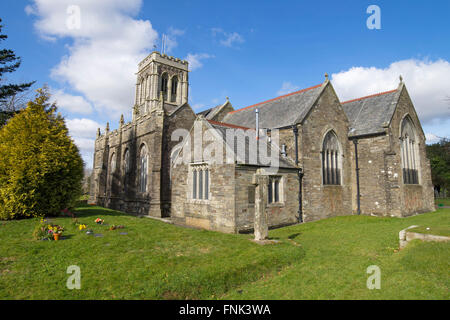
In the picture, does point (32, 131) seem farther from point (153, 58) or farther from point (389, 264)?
point (153, 58)

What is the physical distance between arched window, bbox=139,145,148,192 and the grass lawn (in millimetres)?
12255

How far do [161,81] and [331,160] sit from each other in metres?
29.4

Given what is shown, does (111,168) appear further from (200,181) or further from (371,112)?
(371,112)

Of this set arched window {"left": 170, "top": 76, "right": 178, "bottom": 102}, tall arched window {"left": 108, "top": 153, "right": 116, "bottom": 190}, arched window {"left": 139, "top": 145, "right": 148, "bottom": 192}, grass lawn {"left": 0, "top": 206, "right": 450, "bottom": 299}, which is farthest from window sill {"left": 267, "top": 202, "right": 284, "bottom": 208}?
arched window {"left": 170, "top": 76, "right": 178, "bottom": 102}

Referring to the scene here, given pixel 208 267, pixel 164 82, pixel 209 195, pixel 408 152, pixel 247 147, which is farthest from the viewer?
pixel 164 82

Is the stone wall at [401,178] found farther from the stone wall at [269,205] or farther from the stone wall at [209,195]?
the stone wall at [209,195]

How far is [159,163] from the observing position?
2006 cm

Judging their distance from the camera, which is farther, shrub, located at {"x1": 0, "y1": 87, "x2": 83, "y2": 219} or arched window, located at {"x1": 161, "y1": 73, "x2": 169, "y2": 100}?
arched window, located at {"x1": 161, "y1": 73, "x2": 169, "y2": 100}

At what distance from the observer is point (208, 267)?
279 inches

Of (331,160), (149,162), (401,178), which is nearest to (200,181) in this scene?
(149,162)

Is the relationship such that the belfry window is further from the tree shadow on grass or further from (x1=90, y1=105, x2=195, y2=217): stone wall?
(x1=90, y1=105, x2=195, y2=217): stone wall

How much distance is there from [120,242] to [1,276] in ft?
11.8

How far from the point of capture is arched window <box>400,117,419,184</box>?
2122cm
